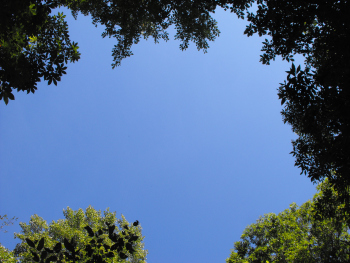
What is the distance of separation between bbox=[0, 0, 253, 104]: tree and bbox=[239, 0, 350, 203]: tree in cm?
323

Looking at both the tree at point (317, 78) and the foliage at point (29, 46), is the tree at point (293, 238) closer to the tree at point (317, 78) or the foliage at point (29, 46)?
the tree at point (317, 78)

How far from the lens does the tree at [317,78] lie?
7082mm

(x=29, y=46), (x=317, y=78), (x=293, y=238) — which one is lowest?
(x=293, y=238)

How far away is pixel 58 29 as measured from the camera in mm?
9211

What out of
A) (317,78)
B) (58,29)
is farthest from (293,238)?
(58,29)

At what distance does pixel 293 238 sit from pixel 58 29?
63.5 ft

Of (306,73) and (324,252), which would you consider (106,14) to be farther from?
(324,252)

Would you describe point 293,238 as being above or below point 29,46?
below

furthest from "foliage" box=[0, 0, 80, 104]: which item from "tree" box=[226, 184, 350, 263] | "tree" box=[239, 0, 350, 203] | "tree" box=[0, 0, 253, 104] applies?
"tree" box=[226, 184, 350, 263]

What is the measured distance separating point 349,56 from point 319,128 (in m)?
2.68

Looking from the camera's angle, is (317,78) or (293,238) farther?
(293,238)

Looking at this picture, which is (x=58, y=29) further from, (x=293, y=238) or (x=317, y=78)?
(x=293, y=238)

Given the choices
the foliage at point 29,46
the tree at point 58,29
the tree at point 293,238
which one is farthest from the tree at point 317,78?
the foliage at point 29,46

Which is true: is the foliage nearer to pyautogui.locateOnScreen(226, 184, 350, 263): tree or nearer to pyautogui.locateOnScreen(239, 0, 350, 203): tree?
pyautogui.locateOnScreen(239, 0, 350, 203): tree
